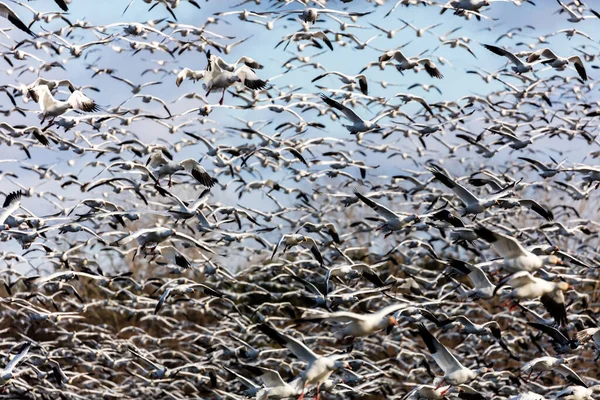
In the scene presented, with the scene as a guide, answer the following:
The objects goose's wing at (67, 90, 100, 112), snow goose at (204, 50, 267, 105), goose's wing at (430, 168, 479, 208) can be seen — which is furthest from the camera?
snow goose at (204, 50, 267, 105)

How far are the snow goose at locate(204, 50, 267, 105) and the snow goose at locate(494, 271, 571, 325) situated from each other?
19.3 feet

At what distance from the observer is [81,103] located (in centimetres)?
1487

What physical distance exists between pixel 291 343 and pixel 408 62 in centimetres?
782

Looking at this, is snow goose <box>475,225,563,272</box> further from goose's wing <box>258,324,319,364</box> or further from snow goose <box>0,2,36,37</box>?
snow goose <box>0,2,36,37</box>

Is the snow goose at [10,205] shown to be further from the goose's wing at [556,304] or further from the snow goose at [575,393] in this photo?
the snow goose at [575,393]

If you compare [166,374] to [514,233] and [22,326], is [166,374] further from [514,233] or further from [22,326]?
[22,326]

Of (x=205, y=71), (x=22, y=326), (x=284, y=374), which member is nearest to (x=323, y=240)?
(x=205, y=71)

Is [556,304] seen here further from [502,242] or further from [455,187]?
[455,187]

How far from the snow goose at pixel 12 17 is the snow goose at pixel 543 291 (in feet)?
27.7

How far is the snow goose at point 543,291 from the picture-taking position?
11859mm

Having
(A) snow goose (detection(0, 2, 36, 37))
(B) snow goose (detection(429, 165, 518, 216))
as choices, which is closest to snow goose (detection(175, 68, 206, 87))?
(A) snow goose (detection(0, 2, 36, 37))

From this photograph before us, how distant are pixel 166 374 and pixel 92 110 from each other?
6.98m

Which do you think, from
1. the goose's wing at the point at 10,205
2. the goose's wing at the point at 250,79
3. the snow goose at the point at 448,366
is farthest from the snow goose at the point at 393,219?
the goose's wing at the point at 10,205

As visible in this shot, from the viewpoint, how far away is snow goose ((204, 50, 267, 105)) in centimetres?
1512
